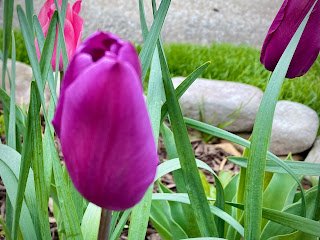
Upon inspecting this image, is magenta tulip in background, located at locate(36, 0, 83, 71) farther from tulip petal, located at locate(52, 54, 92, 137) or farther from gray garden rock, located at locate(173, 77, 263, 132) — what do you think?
gray garden rock, located at locate(173, 77, 263, 132)

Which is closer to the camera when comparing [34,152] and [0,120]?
[34,152]

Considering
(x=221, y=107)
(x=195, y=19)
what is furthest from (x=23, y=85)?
(x=195, y=19)

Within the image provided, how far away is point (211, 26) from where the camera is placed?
4.43 m

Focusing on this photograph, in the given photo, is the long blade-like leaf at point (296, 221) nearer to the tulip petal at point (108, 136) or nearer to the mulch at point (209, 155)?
the tulip petal at point (108, 136)

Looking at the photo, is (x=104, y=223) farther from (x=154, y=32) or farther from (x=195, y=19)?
(x=195, y=19)

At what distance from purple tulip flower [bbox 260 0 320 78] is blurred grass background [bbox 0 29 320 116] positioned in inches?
72.2

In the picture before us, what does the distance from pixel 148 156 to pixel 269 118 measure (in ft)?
1.03

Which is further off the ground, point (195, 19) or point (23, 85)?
point (195, 19)

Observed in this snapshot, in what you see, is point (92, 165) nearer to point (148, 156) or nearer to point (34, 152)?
point (148, 156)

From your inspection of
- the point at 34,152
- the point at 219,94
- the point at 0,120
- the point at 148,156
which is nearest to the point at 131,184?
the point at 148,156

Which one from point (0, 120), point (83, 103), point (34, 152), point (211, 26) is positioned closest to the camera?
point (83, 103)

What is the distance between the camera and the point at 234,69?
280 cm

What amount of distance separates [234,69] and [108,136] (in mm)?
2527

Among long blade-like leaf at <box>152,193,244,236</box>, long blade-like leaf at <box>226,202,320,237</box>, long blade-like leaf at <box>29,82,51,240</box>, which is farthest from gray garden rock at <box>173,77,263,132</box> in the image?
long blade-like leaf at <box>29,82,51,240</box>
